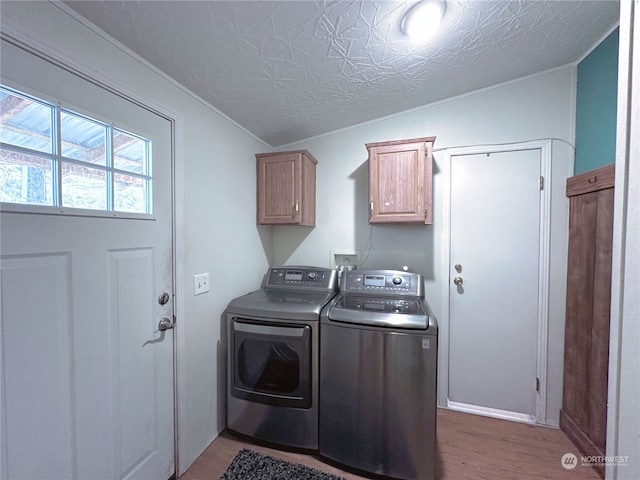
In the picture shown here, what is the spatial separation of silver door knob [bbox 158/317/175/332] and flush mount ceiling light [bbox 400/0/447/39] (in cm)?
183

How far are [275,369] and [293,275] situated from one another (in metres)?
0.74

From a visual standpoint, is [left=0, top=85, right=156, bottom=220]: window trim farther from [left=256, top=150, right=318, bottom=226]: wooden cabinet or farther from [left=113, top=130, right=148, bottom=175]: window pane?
[left=256, top=150, right=318, bottom=226]: wooden cabinet

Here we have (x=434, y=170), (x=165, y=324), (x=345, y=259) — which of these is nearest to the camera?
(x=165, y=324)

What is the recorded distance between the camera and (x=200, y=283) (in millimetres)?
1510

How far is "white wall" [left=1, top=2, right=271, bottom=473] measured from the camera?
0.95 metres

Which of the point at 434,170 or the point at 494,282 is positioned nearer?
the point at 494,282

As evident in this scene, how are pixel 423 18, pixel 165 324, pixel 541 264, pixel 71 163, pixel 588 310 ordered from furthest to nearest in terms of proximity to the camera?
pixel 541 264, pixel 588 310, pixel 165 324, pixel 423 18, pixel 71 163

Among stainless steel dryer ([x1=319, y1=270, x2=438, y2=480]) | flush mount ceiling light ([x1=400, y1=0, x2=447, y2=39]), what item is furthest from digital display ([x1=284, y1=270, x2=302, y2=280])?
flush mount ceiling light ([x1=400, y1=0, x2=447, y2=39])

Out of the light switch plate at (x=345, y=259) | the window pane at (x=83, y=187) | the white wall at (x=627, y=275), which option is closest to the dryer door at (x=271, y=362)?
the light switch plate at (x=345, y=259)

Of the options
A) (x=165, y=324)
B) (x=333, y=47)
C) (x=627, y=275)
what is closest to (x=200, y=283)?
(x=165, y=324)

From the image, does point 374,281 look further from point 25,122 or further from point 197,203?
point 25,122

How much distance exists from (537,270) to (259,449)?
7.34ft

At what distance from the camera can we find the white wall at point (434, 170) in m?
1.74

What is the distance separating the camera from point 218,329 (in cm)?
169
